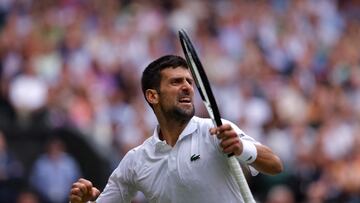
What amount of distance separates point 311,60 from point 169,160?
11.0 m

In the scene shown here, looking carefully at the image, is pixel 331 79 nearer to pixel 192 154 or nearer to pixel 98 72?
pixel 98 72

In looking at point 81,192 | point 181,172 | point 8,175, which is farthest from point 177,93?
point 8,175

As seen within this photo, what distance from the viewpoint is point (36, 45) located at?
61.4 feet

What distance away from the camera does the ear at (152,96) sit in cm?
938

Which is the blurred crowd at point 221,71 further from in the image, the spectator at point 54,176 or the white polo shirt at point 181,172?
the white polo shirt at point 181,172

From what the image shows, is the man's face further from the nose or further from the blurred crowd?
the blurred crowd

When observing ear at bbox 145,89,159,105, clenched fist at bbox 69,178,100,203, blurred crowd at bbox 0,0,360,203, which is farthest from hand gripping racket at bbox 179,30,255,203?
blurred crowd at bbox 0,0,360,203

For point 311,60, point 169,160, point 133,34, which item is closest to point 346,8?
point 311,60

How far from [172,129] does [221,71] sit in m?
9.84

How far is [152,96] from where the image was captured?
941 centimetres

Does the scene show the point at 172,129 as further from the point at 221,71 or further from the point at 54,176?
the point at 221,71

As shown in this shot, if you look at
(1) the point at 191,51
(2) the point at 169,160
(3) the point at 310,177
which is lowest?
(3) the point at 310,177

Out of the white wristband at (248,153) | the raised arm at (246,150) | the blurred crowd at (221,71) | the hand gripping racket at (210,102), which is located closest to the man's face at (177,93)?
the hand gripping racket at (210,102)

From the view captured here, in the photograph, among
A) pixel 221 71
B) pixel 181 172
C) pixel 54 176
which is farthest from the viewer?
pixel 221 71
